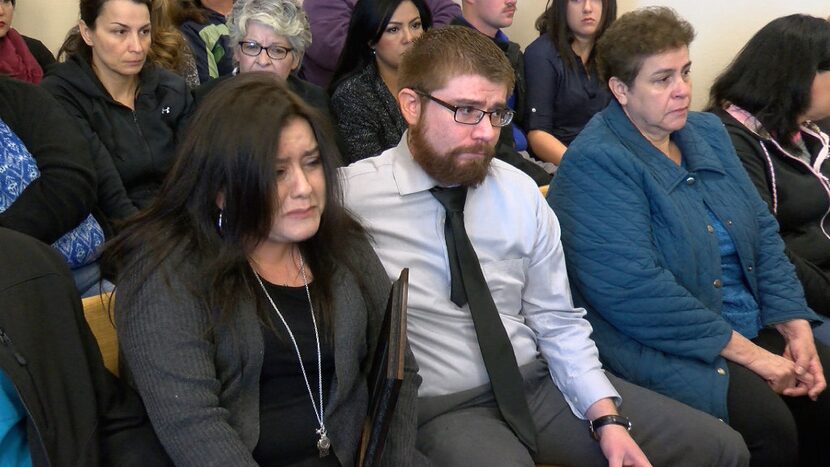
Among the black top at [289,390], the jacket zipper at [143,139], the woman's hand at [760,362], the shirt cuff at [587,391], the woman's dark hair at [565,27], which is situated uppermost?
the woman's dark hair at [565,27]

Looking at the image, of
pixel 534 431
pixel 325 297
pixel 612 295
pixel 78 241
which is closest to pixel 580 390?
pixel 534 431

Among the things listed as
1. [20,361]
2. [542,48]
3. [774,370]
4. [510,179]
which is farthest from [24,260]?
[542,48]

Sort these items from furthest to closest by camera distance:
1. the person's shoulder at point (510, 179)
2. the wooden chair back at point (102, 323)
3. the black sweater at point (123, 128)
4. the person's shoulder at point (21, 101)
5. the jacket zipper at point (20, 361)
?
the black sweater at point (123, 128) → the person's shoulder at point (21, 101) → the person's shoulder at point (510, 179) → the wooden chair back at point (102, 323) → the jacket zipper at point (20, 361)

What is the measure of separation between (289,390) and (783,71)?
181cm

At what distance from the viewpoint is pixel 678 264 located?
177cm

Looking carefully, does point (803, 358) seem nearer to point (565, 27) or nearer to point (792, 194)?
point (792, 194)

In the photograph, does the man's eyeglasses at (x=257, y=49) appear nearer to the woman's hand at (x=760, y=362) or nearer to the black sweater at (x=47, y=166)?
the black sweater at (x=47, y=166)

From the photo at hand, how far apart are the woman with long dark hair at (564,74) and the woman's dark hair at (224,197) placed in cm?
188

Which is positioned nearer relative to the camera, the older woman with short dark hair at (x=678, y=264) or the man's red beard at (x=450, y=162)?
the man's red beard at (x=450, y=162)

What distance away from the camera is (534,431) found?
1.53m

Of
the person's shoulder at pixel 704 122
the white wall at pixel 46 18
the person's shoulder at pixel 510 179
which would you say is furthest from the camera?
the white wall at pixel 46 18

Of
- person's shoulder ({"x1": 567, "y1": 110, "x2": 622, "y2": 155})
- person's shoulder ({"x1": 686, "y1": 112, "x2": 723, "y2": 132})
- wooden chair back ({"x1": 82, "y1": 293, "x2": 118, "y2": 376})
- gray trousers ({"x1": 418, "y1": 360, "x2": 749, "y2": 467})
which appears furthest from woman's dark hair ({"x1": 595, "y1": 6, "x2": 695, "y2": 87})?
wooden chair back ({"x1": 82, "y1": 293, "x2": 118, "y2": 376})

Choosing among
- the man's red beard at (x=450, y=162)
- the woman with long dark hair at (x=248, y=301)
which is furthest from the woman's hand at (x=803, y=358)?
A: the woman with long dark hair at (x=248, y=301)

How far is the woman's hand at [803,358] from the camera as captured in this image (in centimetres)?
184
